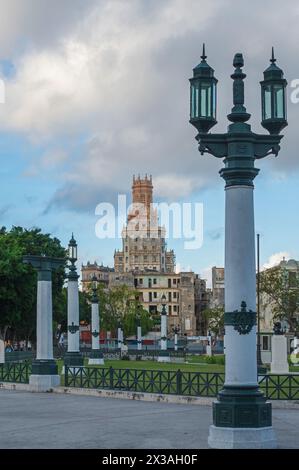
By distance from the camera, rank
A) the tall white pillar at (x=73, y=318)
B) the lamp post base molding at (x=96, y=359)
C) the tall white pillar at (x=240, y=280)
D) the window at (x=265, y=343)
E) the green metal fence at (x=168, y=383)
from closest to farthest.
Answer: the tall white pillar at (x=240, y=280) < the green metal fence at (x=168, y=383) < the tall white pillar at (x=73, y=318) < the lamp post base molding at (x=96, y=359) < the window at (x=265, y=343)

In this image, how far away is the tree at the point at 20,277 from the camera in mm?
60125

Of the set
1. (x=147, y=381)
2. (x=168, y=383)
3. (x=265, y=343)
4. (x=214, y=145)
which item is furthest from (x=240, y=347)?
(x=265, y=343)

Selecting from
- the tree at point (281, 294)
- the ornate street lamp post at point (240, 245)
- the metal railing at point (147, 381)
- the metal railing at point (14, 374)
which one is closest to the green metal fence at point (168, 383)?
the metal railing at point (147, 381)

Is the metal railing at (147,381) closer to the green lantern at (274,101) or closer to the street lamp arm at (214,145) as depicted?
the street lamp arm at (214,145)

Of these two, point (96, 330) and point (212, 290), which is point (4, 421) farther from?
point (212, 290)

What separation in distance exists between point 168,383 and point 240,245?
1203 centimetres

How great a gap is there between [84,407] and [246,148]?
38.3ft

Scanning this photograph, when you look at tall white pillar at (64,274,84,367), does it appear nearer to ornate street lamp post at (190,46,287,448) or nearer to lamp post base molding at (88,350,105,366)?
lamp post base molding at (88,350,105,366)

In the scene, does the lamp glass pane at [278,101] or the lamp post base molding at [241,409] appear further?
the lamp glass pane at [278,101]

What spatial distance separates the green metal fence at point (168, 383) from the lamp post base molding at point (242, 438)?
8269mm

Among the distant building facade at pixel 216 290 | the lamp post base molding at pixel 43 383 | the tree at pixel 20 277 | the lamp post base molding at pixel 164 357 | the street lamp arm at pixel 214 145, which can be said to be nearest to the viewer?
the street lamp arm at pixel 214 145

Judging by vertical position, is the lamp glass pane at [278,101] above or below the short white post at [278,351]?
above

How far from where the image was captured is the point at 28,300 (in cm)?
6322

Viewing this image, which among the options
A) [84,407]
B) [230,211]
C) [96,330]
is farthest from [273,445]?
[96,330]
